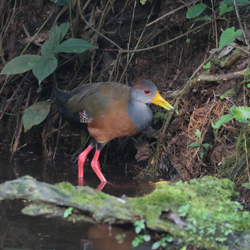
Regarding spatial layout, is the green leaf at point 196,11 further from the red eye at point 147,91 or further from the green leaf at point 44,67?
the green leaf at point 44,67

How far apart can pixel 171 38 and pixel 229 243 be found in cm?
356

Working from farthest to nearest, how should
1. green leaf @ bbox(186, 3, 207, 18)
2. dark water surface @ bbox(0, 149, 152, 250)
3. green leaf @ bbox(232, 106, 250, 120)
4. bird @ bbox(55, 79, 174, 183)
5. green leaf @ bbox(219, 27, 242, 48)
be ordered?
bird @ bbox(55, 79, 174, 183) → green leaf @ bbox(186, 3, 207, 18) → green leaf @ bbox(219, 27, 242, 48) → green leaf @ bbox(232, 106, 250, 120) → dark water surface @ bbox(0, 149, 152, 250)

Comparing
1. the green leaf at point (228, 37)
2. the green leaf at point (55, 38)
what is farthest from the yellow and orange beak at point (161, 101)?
the green leaf at point (55, 38)

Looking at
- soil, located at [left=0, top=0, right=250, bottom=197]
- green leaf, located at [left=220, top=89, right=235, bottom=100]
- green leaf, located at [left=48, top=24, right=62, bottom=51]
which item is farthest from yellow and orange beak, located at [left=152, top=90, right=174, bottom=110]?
green leaf, located at [left=48, top=24, right=62, bottom=51]

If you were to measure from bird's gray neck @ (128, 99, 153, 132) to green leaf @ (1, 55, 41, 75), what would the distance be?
4.50 feet

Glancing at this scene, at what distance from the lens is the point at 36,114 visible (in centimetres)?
499

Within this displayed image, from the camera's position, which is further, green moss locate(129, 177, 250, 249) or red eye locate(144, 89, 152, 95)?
red eye locate(144, 89, 152, 95)

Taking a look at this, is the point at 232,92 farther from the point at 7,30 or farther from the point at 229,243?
the point at 7,30

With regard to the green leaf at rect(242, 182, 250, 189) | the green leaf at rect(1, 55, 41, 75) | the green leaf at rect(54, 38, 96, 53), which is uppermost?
the green leaf at rect(54, 38, 96, 53)

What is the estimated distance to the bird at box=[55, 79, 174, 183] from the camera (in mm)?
4270

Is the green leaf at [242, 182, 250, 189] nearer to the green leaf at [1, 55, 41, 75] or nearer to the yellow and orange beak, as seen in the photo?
the yellow and orange beak

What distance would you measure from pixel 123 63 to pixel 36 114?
1.46 meters

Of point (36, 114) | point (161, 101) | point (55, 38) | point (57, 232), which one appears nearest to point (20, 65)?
point (55, 38)

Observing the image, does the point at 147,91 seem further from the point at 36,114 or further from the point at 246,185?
the point at 246,185
